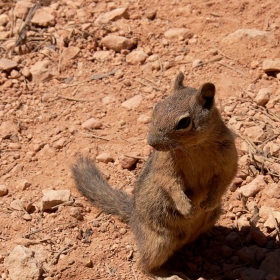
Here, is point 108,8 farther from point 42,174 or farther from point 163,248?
point 163,248

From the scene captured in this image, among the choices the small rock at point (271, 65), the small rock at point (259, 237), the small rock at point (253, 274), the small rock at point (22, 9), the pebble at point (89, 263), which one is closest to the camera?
the small rock at point (253, 274)

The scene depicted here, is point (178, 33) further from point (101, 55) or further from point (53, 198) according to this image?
point (53, 198)

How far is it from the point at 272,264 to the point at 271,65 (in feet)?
7.58

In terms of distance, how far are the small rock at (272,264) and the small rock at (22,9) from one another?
419cm

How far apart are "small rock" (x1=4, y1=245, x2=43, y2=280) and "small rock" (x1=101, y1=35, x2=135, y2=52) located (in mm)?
2855

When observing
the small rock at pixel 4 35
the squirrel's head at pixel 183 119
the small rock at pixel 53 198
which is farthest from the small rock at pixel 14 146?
the squirrel's head at pixel 183 119

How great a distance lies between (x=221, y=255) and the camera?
479 cm

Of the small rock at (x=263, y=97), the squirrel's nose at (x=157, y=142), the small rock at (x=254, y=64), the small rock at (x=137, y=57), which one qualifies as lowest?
the small rock at (x=137, y=57)

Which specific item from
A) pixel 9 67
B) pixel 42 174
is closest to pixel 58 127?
pixel 42 174

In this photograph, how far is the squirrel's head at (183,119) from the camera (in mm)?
3734

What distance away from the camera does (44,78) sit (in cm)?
645

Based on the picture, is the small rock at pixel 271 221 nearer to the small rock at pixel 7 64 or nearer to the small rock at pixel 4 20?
the small rock at pixel 7 64

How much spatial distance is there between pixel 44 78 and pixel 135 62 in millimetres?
1017

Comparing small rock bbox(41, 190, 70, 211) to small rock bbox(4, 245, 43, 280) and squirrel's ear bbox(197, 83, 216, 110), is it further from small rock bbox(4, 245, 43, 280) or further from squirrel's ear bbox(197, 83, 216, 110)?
squirrel's ear bbox(197, 83, 216, 110)
